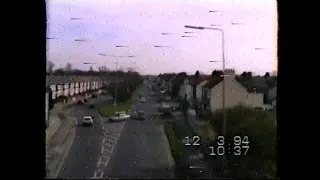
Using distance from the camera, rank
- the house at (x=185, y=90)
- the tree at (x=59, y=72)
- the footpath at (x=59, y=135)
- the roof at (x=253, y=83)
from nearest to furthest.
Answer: the footpath at (x=59, y=135), the tree at (x=59, y=72), the roof at (x=253, y=83), the house at (x=185, y=90)

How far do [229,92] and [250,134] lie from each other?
0.73ft

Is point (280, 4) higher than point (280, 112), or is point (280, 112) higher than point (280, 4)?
point (280, 4)

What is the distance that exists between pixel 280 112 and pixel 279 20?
0.95 ft

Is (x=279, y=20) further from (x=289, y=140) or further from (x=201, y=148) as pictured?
(x=201, y=148)

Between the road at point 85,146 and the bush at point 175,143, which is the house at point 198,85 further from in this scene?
the road at point 85,146

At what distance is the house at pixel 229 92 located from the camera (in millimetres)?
1551

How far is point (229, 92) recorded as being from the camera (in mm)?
1569

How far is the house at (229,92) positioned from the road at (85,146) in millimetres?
520
